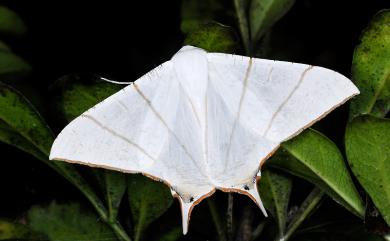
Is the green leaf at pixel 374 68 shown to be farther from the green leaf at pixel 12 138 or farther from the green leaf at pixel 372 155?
the green leaf at pixel 12 138

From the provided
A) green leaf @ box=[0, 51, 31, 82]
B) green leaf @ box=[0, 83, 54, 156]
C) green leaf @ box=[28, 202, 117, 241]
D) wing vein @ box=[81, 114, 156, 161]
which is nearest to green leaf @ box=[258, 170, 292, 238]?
wing vein @ box=[81, 114, 156, 161]

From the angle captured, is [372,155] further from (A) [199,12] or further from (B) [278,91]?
(A) [199,12]

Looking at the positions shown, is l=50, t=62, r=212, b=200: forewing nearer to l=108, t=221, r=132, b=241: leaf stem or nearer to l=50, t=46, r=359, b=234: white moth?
l=50, t=46, r=359, b=234: white moth

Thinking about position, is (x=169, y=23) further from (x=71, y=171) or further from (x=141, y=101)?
(x=71, y=171)

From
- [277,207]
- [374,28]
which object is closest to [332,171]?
[277,207]

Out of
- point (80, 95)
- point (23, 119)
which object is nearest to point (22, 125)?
point (23, 119)

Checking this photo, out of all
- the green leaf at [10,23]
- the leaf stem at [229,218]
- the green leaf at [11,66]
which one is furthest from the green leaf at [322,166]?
the green leaf at [10,23]
